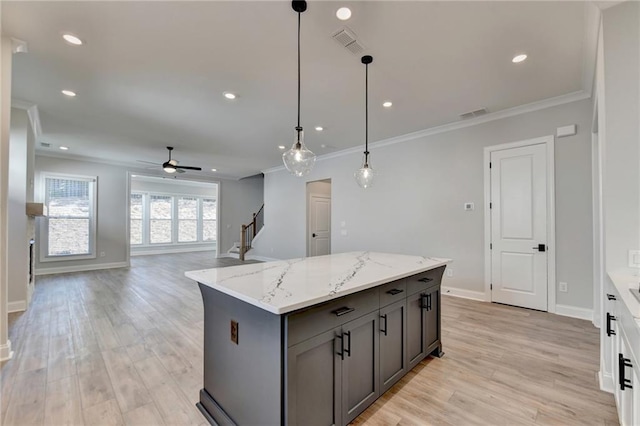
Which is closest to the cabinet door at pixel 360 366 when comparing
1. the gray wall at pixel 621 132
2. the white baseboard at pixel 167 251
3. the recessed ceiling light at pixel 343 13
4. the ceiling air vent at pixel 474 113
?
the gray wall at pixel 621 132

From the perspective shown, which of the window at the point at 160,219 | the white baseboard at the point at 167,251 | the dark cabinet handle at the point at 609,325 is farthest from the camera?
the window at the point at 160,219

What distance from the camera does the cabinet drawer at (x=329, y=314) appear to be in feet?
4.56

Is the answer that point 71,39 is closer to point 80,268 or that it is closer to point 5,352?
point 5,352

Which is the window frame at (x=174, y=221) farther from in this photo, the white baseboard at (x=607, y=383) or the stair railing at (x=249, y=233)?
the white baseboard at (x=607, y=383)

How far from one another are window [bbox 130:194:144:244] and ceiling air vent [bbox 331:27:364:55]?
10.5 metres

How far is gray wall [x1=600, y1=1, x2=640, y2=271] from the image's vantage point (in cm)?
183

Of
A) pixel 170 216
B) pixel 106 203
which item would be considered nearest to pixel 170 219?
pixel 170 216

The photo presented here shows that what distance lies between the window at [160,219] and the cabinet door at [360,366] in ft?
35.9

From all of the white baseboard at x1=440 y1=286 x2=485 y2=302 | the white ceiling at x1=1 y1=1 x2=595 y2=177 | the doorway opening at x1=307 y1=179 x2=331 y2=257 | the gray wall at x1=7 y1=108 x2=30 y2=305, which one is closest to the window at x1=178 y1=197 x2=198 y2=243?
the doorway opening at x1=307 y1=179 x2=331 y2=257

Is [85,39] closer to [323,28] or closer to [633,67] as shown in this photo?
[323,28]

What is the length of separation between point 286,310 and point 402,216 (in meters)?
4.26

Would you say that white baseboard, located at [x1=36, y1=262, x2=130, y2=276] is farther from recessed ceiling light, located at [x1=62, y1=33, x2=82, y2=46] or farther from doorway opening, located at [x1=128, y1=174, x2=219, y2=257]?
recessed ceiling light, located at [x1=62, y1=33, x2=82, y2=46]

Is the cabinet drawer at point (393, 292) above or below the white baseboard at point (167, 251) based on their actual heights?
above

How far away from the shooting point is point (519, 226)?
395 cm
